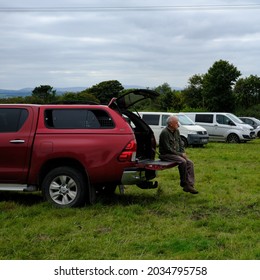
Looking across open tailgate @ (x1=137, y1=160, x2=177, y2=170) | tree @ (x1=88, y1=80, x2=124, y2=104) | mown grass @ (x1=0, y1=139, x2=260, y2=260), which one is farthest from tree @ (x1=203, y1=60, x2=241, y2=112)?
open tailgate @ (x1=137, y1=160, x2=177, y2=170)

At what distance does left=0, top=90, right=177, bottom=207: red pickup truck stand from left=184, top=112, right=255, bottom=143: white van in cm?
1723

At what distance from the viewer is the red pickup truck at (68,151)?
25.1ft

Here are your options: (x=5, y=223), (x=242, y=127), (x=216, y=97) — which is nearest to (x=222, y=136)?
(x=242, y=127)

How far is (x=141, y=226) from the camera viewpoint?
6641 millimetres

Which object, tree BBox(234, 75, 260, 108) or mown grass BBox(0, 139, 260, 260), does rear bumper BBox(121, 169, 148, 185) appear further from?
tree BBox(234, 75, 260, 108)

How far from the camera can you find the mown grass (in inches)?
214

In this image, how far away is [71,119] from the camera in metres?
8.02

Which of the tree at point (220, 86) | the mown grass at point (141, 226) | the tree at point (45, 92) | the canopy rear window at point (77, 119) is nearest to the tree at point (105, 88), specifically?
the tree at point (220, 86)

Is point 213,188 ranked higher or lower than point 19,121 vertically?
lower

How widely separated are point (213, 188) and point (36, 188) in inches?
147

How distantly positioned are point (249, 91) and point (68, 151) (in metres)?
58.3

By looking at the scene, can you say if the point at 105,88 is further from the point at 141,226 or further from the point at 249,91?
the point at 141,226

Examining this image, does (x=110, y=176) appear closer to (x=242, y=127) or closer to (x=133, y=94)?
(x=133, y=94)

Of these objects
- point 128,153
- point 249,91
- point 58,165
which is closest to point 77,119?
point 58,165
